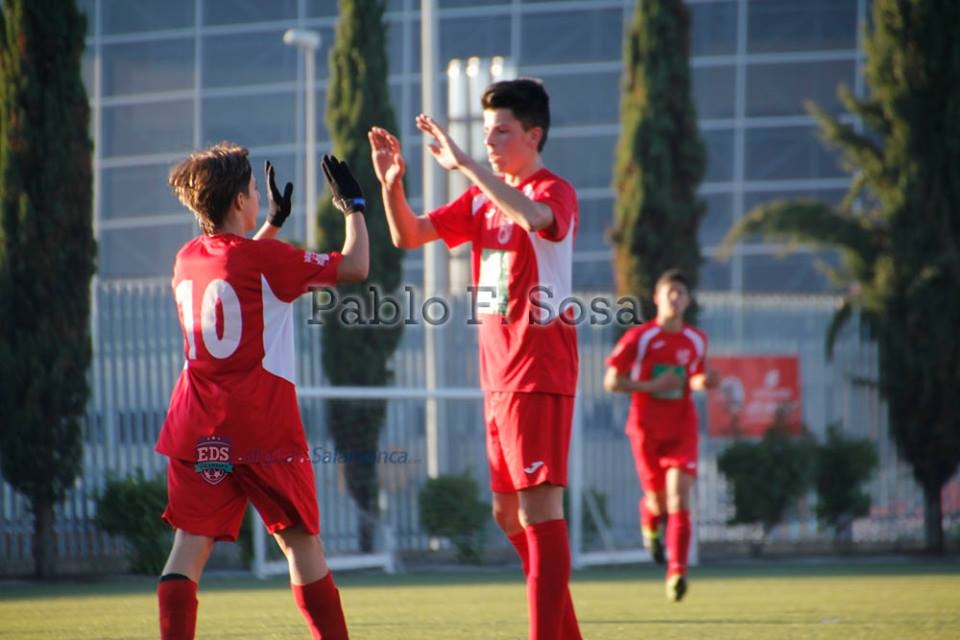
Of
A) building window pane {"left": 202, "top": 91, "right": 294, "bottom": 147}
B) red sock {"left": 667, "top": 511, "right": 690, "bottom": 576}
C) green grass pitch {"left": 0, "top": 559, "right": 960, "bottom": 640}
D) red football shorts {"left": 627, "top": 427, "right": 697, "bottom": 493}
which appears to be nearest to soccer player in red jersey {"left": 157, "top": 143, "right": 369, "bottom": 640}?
green grass pitch {"left": 0, "top": 559, "right": 960, "bottom": 640}

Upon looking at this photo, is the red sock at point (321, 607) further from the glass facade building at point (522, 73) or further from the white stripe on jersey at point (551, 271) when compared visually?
the glass facade building at point (522, 73)

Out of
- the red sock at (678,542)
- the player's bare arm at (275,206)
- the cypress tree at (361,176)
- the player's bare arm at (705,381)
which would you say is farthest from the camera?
the cypress tree at (361,176)

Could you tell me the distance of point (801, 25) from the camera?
111ft

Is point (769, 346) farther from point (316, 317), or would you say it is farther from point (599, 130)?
point (599, 130)

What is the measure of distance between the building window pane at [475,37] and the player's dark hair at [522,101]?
98.3 ft

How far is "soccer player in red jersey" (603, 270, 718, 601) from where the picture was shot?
9562 mm

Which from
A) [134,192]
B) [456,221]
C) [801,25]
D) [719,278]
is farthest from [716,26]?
[456,221]

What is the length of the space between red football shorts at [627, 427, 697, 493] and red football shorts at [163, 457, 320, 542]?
532 centimetres

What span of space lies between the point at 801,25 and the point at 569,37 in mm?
5628

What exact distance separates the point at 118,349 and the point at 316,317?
2.51 meters

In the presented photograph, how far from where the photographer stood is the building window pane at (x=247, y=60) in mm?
35812

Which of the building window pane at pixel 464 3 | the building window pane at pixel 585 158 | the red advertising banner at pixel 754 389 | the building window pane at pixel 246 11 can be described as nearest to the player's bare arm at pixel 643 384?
the red advertising banner at pixel 754 389

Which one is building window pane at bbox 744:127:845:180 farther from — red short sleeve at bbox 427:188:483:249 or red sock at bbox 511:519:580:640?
red sock at bbox 511:519:580:640

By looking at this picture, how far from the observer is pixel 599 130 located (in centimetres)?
3503
